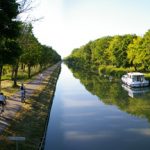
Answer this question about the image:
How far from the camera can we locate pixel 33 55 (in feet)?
238

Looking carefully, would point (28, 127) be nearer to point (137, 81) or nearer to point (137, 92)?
point (137, 92)

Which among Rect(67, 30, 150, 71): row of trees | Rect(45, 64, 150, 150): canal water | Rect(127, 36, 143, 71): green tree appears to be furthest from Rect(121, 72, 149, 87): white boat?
Rect(45, 64, 150, 150): canal water

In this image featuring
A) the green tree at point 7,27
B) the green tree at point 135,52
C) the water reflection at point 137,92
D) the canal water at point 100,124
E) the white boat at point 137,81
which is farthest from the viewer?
the green tree at point 135,52

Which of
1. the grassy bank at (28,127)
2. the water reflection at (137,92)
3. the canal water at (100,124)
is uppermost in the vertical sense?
the grassy bank at (28,127)

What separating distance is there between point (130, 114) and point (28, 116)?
514 inches

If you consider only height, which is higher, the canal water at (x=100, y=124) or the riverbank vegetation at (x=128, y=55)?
the riverbank vegetation at (x=128, y=55)

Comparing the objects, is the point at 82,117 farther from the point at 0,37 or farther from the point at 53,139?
the point at 0,37

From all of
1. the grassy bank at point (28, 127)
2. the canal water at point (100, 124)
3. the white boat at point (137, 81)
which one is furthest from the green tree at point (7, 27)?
the white boat at point (137, 81)

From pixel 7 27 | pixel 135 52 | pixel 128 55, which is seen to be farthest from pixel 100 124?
pixel 128 55

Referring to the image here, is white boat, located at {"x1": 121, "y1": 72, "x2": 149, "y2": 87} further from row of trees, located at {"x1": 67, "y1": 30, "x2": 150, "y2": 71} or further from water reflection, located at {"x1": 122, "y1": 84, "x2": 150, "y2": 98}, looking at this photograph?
row of trees, located at {"x1": 67, "y1": 30, "x2": 150, "y2": 71}

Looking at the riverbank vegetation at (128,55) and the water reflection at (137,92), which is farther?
the riverbank vegetation at (128,55)

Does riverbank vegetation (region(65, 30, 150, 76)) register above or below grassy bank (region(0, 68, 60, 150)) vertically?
above

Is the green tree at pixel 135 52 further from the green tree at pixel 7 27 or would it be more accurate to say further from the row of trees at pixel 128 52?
the green tree at pixel 7 27

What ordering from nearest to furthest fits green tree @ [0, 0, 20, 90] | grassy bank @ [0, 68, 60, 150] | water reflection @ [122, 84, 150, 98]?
grassy bank @ [0, 68, 60, 150]
green tree @ [0, 0, 20, 90]
water reflection @ [122, 84, 150, 98]
